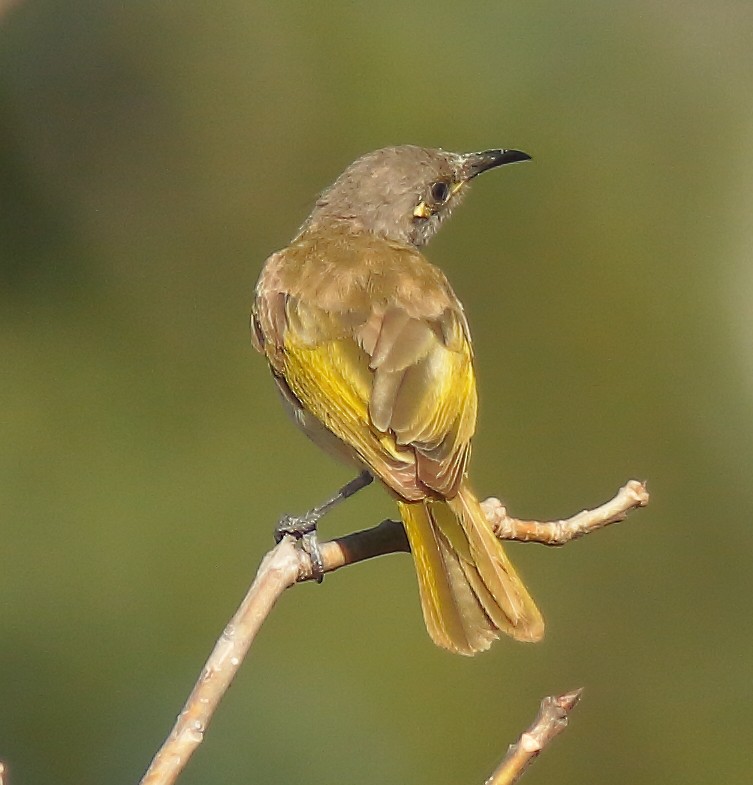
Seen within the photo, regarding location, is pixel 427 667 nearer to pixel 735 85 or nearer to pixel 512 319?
pixel 512 319

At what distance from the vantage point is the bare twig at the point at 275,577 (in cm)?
179

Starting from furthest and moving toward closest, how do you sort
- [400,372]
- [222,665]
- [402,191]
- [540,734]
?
[402,191], [400,372], [222,665], [540,734]

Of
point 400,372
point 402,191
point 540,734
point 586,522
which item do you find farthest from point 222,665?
point 402,191

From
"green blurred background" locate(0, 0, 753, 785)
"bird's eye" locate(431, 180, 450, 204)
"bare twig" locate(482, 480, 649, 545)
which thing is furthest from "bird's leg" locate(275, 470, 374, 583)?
"green blurred background" locate(0, 0, 753, 785)

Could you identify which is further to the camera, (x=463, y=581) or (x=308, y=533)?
(x=308, y=533)

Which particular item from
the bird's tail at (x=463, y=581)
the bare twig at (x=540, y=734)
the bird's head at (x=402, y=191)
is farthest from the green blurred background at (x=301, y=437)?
the bare twig at (x=540, y=734)

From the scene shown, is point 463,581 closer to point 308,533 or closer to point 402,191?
point 308,533

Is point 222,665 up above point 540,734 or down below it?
above

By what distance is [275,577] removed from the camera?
7.34ft

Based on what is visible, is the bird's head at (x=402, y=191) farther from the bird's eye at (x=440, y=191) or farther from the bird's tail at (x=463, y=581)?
the bird's tail at (x=463, y=581)

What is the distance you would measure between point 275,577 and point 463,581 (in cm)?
47

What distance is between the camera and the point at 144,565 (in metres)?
5.62

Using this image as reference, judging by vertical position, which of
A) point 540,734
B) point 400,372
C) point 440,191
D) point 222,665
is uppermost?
point 440,191

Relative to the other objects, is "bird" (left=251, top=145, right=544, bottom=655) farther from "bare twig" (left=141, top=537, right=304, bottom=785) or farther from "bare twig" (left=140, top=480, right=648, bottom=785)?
"bare twig" (left=141, top=537, right=304, bottom=785)
